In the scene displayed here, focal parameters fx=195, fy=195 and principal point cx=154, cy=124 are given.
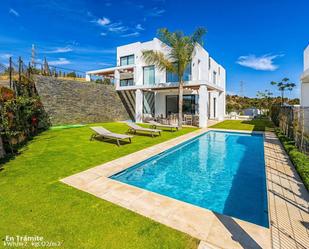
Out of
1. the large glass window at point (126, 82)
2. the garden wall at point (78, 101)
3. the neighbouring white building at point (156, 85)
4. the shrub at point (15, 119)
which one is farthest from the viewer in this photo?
the large glass window at point (126, 82)

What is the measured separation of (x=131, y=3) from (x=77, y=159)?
1780cm

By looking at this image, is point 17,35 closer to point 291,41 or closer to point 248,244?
point 248,244

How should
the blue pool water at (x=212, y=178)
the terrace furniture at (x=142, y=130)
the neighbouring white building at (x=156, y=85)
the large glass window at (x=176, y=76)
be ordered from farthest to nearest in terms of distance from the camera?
the neighbouring white building at (x=156, y=85)
the large glass window at (x=176, y=76)
the terrace furniture at (x=142, y=130)
the blue pool water at (x=212, y=178)

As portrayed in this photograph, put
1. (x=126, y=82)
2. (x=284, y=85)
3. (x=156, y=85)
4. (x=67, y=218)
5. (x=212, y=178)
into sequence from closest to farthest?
1. (x=67, y=218)
2. (x=212, y=178)
3. (x=156, y=85)
4. (x=126, y=82)
5. (x=284, y=85)

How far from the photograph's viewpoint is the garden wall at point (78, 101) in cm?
1819

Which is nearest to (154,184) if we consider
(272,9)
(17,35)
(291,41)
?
(272,9)

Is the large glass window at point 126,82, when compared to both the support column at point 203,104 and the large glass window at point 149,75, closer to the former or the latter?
the large glass window at point 149,75

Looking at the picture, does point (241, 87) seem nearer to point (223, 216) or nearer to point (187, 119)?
point (187, 119)

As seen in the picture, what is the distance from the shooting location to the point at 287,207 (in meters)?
4.27

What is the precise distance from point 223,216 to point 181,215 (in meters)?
0.85

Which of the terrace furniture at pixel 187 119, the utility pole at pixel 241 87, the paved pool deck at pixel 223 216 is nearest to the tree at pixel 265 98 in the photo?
the utility pole at pixel 241 87

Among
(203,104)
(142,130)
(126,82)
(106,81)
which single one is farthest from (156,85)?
(142,130)

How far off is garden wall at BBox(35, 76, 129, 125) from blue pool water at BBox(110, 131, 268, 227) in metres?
13.5

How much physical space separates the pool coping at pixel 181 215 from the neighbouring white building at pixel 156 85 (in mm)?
15251
